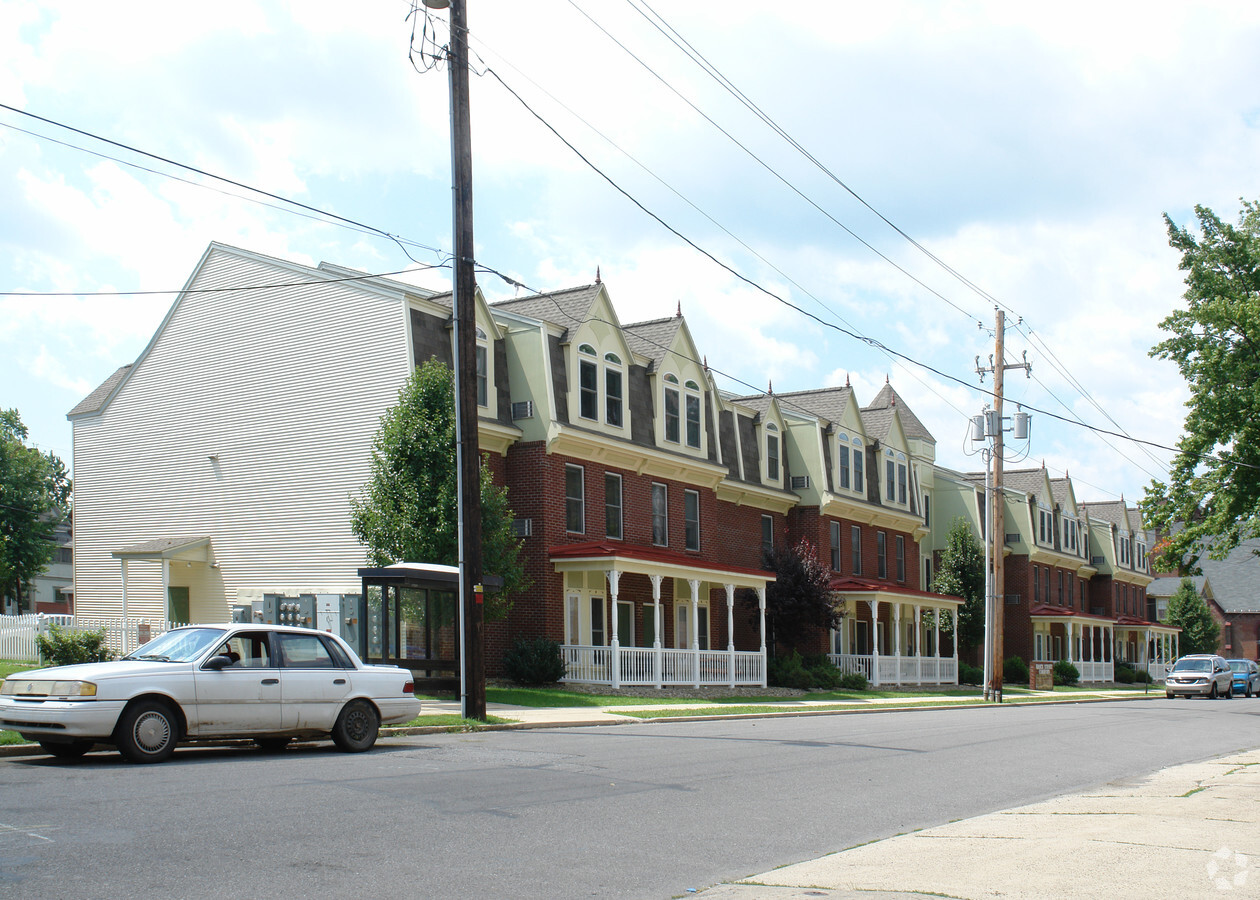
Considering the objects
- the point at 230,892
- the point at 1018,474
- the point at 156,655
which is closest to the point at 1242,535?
the point at 1018,474

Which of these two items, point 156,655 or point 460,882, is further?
point 156,655

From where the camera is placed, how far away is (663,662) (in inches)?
1184

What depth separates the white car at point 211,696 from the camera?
11.7 m

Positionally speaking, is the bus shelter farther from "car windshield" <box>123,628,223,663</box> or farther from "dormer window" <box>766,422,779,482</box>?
"dormer window" <box>766,422,779,482</box>

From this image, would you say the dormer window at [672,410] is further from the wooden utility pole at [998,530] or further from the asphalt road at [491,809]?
the asphalt road at [491,809]

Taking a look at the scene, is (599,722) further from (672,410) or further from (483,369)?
(672,410)

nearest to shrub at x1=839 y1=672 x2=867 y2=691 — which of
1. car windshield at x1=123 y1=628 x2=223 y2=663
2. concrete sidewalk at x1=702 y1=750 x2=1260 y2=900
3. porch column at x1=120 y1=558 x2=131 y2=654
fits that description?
porch column at x1=120 y1=558 x2=131 y2=654

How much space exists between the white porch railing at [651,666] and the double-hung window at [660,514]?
3.77m

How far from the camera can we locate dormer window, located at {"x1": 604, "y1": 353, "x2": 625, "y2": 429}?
3155 cm

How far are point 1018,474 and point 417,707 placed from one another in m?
55.4

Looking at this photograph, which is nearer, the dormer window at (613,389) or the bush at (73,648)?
the bush at (73,648)

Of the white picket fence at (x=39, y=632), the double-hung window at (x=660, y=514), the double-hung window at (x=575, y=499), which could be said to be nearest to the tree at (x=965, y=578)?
the double-hung window at (x=660, y=514)

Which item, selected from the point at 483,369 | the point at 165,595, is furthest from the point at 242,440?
the point at 483,369

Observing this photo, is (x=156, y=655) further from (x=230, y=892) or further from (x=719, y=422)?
(x=719, y=422)
